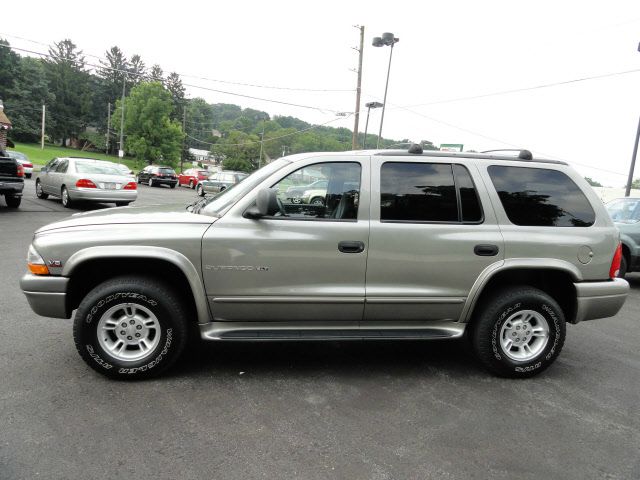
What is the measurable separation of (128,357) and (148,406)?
1.68 feet

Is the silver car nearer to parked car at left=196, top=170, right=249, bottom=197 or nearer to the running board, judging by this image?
the running board

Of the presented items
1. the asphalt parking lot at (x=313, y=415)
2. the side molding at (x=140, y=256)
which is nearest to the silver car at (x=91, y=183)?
the asphalt parking lot at (x=313, y=415)

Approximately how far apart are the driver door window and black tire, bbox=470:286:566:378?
1.45m

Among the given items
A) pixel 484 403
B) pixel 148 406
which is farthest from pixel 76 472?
pixel 484 403

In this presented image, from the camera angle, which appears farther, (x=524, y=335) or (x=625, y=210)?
(x=625, y=210)

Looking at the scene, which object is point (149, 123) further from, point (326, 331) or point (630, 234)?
point (326, 331)

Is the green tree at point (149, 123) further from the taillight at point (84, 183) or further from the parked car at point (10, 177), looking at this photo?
the parked car at point (10, 177)

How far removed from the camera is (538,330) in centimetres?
391

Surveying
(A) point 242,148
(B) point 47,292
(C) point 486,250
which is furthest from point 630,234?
(A) point 242,148

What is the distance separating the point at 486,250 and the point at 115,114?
204 feet

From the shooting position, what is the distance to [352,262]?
11.7ft

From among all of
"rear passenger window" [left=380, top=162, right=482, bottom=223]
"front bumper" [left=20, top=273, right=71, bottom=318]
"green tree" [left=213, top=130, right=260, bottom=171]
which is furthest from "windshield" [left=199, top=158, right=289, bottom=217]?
"green tree" [left=213, top=130, right=260, bottom=171]

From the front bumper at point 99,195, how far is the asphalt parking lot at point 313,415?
380 inches

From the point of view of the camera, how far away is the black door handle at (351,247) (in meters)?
3.54
